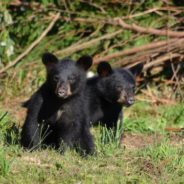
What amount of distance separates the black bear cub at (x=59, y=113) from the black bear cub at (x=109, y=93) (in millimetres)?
848

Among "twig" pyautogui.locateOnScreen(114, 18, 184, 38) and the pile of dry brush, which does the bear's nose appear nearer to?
the pile of dry brush

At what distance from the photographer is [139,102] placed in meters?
11.0

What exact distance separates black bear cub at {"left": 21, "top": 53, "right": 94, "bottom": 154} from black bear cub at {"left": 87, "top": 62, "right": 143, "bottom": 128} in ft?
2.78

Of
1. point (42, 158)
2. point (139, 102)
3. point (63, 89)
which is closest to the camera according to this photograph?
point (42, 158)

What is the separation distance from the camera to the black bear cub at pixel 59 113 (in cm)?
729

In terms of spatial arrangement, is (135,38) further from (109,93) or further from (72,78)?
(72,78)

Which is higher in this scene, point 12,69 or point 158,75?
point 12,69

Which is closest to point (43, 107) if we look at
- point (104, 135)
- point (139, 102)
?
point (104, 135)

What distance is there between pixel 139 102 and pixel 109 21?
4.53 feet

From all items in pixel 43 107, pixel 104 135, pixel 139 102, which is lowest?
pixel 139 102

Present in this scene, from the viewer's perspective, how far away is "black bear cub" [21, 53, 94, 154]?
729 centimetres

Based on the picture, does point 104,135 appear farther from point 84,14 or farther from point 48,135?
point 84,14

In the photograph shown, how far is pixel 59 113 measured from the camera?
7426 mm


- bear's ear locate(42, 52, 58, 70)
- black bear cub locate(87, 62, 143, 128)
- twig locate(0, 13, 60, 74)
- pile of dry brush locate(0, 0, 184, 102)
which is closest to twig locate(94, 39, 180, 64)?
pile of dry brush locate(0, 0, 184, 102)
